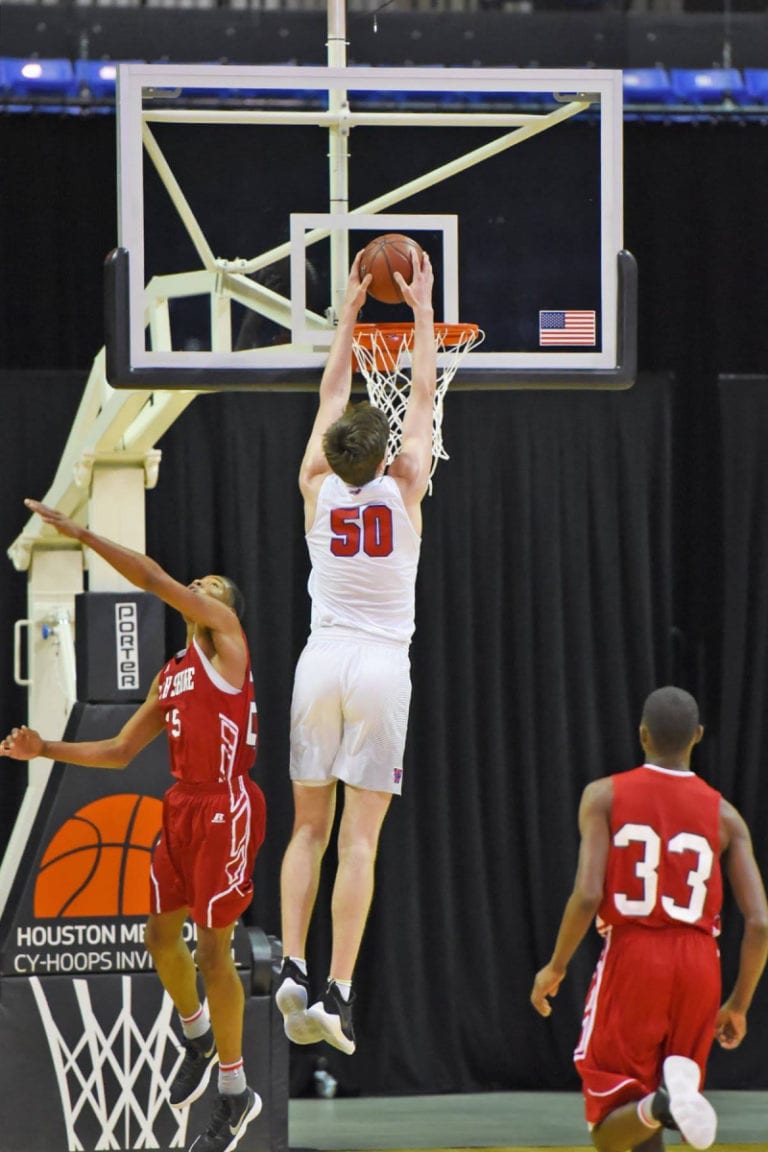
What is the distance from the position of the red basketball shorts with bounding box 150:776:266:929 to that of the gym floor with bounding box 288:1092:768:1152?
10.4 ft

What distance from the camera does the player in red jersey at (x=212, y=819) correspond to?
5871 mm

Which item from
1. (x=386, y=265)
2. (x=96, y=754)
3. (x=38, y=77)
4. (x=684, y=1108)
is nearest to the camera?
(x=684, y=1108)

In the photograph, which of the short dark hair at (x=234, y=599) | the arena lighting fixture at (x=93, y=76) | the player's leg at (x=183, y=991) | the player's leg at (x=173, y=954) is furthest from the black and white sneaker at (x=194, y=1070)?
the arena lighting fixture at (x=93, y=76)

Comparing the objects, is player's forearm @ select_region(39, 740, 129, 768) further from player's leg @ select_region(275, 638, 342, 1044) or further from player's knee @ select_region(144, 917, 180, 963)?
player's leg @ select_region(275, 638, 342, 1044)

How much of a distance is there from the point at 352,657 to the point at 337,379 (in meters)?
0.80

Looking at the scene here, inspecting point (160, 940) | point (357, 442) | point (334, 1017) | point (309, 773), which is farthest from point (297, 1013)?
point (357, 442)

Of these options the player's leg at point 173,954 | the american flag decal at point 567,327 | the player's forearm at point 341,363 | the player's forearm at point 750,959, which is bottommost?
the player's leg at point 173,954

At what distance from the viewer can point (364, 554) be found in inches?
212

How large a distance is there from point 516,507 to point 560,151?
13.5ft

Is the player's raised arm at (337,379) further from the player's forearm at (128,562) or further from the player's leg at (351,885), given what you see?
the player's leg at (351,885)

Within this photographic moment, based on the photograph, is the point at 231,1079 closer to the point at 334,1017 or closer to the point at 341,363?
the point at 334,1017

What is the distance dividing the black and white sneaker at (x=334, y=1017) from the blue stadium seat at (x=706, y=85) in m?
6.11

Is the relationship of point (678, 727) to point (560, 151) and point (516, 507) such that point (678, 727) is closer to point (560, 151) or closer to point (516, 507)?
point (560, 151)

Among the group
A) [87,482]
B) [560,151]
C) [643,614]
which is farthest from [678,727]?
[643,614]
